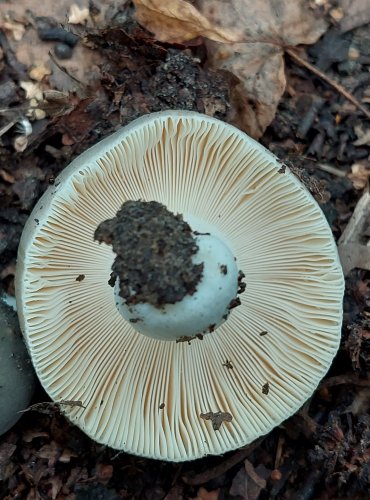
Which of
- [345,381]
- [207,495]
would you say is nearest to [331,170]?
[345,381]

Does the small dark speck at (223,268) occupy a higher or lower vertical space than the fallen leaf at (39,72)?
higher

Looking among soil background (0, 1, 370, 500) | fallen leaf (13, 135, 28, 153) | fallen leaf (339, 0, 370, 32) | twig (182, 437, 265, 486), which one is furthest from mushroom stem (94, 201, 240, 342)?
fallen leaf (339, 0, 370, 32)

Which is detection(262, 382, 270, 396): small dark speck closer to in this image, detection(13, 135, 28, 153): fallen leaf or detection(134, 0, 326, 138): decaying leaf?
detection(134, 0, 326, 138): decaying leaf

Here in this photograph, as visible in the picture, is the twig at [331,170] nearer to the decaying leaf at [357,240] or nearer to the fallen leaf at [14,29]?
the decaying leaf at [357,240]

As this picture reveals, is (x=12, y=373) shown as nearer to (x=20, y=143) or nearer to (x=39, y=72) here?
(x=20, y=143)

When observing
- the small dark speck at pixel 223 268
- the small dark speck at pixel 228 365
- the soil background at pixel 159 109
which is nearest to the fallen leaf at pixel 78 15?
the soil background at pixel 159 109
